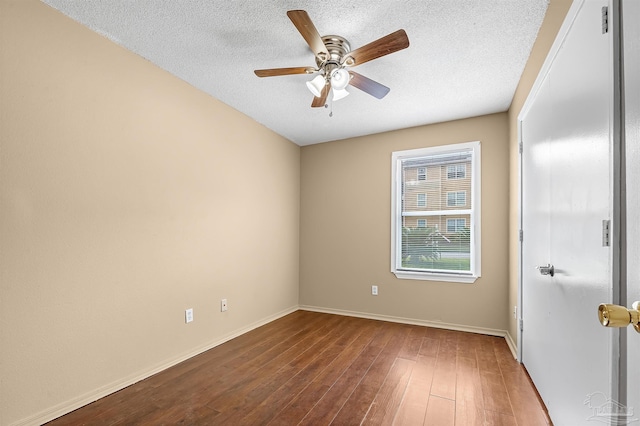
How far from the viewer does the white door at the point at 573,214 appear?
3.51ft

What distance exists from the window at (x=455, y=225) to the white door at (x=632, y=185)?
9.26ft

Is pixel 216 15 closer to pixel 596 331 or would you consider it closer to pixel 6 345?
pixel 6 345

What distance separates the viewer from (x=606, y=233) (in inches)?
40.6

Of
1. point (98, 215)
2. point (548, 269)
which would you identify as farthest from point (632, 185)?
point (98, 215)

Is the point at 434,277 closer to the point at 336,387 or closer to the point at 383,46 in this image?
the point at 336,387

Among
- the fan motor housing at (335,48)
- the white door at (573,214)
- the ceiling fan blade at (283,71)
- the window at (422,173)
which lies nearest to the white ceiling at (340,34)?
the fan motor housing at (335,48)

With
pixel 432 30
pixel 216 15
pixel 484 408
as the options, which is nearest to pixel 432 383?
pixel 484 408

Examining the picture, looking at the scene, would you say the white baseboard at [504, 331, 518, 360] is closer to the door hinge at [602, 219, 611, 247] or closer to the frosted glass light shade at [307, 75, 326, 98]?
the door hinge at [602, 219, 611, 247]

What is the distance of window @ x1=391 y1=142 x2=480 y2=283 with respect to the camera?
11.6 ft

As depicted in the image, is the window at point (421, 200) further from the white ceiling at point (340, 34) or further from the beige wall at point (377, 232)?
the white ceiling at point (340, 34)

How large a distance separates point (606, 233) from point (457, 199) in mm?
2732

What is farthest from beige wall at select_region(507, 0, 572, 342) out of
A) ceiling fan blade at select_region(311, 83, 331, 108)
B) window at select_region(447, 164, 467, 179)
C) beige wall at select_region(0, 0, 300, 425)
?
beige wall at select_region(0, 0, 300, 425)

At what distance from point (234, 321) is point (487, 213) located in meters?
3.15

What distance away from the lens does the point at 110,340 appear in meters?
2.12
